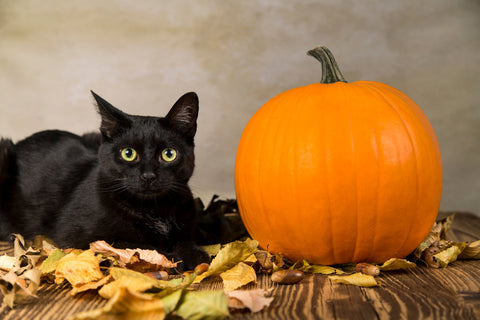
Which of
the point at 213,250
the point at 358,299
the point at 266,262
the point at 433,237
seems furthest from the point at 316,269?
the point at 433,237

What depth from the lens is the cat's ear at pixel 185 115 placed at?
1.84 m

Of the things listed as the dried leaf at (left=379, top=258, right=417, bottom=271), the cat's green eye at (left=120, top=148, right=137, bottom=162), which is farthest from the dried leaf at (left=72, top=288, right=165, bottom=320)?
the dried leaf at (left=379, top=258, right=417, bottom=271)

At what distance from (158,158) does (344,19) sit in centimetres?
173

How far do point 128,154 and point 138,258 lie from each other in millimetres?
403

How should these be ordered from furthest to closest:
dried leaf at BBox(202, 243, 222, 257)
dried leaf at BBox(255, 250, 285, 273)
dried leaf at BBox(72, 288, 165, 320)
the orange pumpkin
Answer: dried leaf at BBox(202, 243, 222, 257), dried leaf at BBox(255, 250, 285, 273), the orange pumpkin, dried leaf at BBox(72, 288, 165, 320)

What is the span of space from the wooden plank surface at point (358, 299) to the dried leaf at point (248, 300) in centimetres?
2

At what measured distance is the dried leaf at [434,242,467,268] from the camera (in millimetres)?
1691

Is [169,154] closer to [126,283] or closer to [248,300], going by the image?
[126,283]

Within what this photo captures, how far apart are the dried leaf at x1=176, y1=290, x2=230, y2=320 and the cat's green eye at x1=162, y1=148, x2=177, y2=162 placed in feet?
2.38

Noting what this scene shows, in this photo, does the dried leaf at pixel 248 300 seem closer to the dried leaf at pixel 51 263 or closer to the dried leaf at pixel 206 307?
the dried leaf at pixel 206 307

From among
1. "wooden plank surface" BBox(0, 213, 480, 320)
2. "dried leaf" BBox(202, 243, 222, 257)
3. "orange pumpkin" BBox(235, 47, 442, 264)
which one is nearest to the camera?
"wooden plank surface" BBox(0, 213, 480, 320)

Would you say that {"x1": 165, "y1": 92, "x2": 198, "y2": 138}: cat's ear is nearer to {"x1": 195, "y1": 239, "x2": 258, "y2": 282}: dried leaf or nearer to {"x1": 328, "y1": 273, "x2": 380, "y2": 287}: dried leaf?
{"x1": 195, "y1": 239, "x2": 258, "y2": 282}: dried leaf

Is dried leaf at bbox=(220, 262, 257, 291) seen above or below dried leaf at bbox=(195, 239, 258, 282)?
below

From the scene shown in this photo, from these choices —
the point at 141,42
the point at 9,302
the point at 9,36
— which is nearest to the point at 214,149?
the point at 141,42
